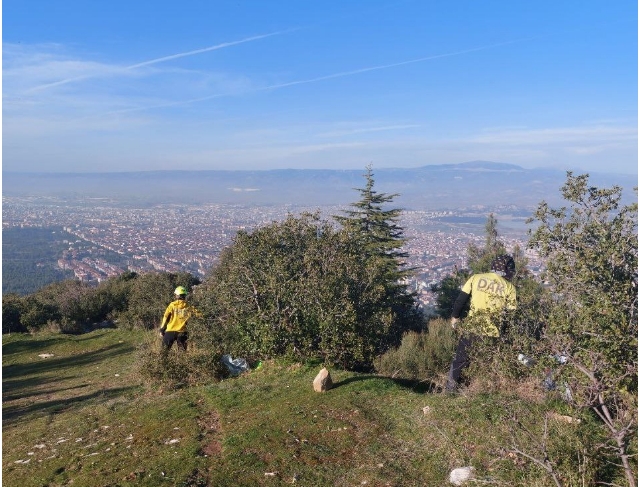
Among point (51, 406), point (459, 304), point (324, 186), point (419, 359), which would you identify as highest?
point (459, 304)

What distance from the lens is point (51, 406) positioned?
1128cm

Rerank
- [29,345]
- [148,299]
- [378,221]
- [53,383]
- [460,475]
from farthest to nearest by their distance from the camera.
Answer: [378,221]
[148,299]
[29,345]
[53,383]
[460,475]

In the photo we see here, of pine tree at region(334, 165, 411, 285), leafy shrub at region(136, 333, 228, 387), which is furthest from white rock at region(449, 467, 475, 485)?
pine tree at region(334, 165, 411, 285)

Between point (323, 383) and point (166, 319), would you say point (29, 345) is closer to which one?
point (166, 319)

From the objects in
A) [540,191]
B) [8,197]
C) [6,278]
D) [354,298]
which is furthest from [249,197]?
[354,298]

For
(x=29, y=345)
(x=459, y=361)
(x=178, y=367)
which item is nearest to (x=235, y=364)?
(x=178, y=367)

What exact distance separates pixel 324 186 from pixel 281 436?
112 metres

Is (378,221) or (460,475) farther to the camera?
(378,221)

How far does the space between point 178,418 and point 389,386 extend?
11.2 ft

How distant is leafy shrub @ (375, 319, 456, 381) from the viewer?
11102 millimetres

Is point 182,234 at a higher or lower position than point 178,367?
lower

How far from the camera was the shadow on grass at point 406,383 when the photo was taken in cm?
957

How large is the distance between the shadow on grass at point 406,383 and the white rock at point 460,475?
3.43 m

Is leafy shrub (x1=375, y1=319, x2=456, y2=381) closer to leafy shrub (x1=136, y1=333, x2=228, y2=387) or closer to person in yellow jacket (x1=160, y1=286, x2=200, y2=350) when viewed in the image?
leafy shrub (x1=136, y1=333, x2=228, y2=387)
